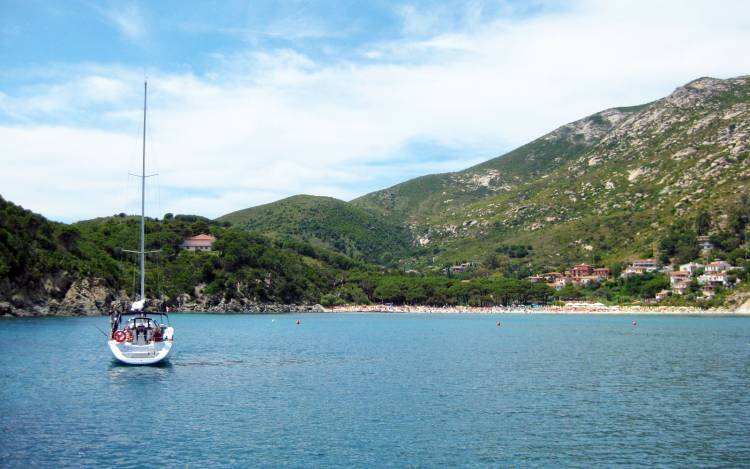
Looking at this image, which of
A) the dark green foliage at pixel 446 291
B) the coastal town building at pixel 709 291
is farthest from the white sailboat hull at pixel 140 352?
the dark green foliage at pixel 446 291

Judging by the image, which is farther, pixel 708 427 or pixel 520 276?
pixel 520 276

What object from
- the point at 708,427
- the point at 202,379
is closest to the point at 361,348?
the point at 202,379

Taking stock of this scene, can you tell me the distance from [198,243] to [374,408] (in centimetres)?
14388

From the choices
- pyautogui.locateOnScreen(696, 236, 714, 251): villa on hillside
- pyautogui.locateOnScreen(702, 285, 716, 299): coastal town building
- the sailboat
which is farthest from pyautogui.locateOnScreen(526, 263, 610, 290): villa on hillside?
the sailboat

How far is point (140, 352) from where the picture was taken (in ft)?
147

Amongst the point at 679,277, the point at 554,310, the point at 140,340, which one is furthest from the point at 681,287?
the point at 140,340

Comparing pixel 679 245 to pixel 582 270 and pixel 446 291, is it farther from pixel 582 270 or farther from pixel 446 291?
pixel 446 291

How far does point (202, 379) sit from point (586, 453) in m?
24.6

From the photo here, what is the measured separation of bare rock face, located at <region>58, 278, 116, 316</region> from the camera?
4124 inches

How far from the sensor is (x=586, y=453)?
23.6 metres

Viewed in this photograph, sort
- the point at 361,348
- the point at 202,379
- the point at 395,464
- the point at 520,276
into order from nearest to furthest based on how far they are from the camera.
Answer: the point at 395,464 < the point at 202,379 < the point at 361,348 < the point at 520,276

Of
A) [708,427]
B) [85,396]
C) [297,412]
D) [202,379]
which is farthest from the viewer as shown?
[202,379]

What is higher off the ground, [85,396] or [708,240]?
[708,240]

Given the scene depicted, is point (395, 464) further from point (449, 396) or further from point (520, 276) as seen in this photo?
point (520, 276)
